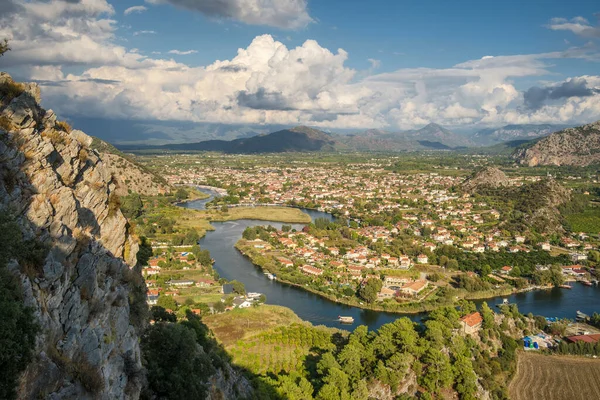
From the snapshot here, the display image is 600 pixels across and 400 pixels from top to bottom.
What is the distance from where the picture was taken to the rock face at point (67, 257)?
5113mm

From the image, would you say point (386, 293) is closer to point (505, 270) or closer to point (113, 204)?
point (505, 270)

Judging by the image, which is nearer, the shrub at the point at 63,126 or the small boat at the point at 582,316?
the shrub at the point at 63,126

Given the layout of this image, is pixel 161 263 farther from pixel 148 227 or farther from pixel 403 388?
pixel 403 388

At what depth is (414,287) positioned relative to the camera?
91.0 feet

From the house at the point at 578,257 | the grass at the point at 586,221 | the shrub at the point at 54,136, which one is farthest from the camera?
the grass at the point at 586,221

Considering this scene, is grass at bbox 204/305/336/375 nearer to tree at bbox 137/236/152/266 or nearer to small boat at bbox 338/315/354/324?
small boat at bbox 338/315/354/324

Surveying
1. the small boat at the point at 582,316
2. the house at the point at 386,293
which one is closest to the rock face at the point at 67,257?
the house at the point at 386,293

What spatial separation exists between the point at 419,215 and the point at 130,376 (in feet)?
163

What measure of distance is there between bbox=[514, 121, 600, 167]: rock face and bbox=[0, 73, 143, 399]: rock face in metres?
120

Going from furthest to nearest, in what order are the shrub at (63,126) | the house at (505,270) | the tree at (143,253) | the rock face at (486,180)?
the rock face at (486,180) < the house at (505,270) < the tree at (143,253) < the shrub at (63,126)

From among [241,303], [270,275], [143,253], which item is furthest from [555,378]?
[270,275]

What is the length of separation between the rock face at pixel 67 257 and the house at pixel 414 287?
2175cm

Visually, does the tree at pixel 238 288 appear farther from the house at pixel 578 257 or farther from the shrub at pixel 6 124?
the house at pixel 578 257

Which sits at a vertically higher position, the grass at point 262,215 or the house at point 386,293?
the grass at point 262,215
